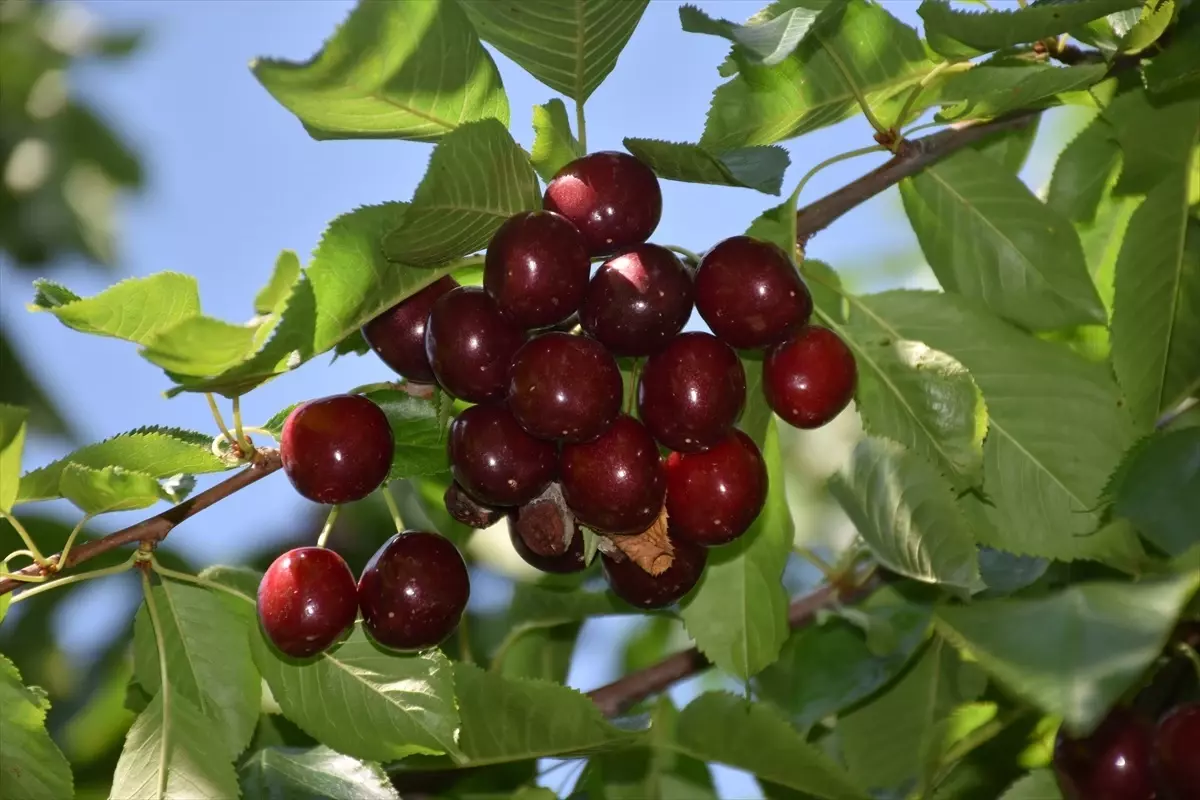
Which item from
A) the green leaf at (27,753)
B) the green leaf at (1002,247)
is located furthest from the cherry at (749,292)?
the green leaf at (27,753)

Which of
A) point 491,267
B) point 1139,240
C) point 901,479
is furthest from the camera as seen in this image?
point 1139,240

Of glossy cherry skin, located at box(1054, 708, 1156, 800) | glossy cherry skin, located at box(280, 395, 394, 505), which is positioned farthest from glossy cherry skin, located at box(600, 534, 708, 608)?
glossy cherry skin, located at box(1054, 708, 1156, 800)

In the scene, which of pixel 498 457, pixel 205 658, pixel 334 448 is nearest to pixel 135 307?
pixel 334 448

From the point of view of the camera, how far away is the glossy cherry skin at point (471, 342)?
815 mm

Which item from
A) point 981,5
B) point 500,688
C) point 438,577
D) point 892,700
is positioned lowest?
point 892,700

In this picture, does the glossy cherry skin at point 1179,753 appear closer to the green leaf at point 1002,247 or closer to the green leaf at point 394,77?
the green leaf at point 1002,247

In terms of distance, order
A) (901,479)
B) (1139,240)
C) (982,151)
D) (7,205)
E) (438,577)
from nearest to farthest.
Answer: (438,577) < (901,479) < (1139,240) < (982,151) < (7,205)

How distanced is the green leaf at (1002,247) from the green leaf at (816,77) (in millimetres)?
181

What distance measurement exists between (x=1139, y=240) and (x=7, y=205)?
1866mm

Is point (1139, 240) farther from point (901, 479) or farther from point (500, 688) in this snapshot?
point (500, 688)

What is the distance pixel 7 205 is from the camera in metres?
2.07

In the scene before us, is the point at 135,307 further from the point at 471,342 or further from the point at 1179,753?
the point at 1179,753

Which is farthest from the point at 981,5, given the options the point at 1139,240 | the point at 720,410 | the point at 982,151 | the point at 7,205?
the point at 7,205

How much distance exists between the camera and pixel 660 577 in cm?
92
